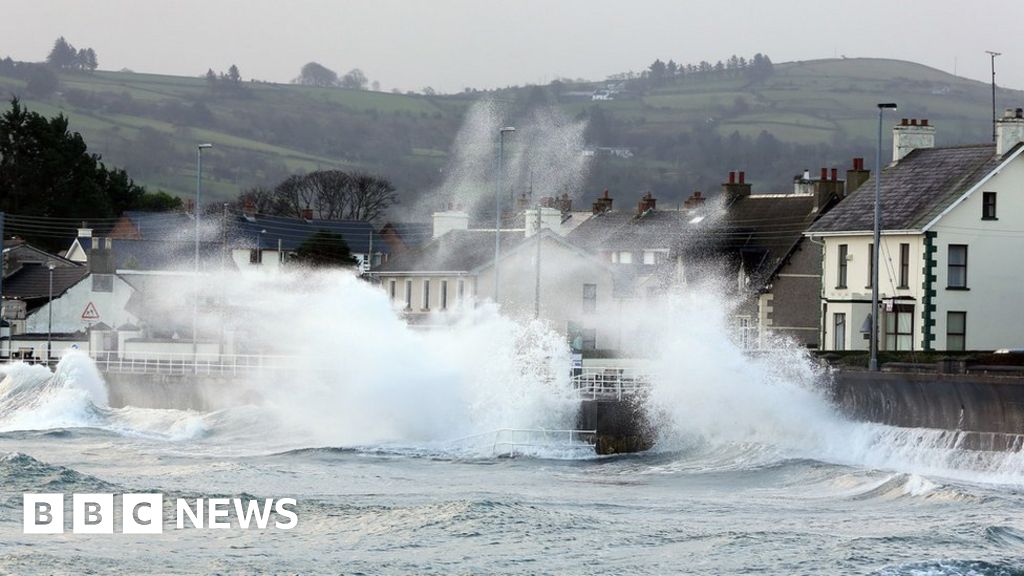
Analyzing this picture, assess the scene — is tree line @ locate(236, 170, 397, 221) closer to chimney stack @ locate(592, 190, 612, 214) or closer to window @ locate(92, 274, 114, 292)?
chimney stack @ locate(592, 190, 612, 214)

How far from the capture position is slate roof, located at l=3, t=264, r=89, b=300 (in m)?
84.1

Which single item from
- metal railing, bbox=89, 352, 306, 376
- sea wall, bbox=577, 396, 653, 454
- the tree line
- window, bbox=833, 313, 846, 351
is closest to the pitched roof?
the tree line

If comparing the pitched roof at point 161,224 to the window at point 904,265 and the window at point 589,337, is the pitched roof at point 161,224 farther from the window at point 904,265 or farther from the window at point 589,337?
the window at point 904,265

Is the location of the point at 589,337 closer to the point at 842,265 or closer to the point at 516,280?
the point at 516,280

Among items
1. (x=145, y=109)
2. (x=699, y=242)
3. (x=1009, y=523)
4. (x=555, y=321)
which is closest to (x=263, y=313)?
(x=555, y=321)

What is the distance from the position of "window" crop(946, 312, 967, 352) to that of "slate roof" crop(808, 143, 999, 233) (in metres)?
2.75

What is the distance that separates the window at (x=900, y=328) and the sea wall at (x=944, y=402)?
10.3 m

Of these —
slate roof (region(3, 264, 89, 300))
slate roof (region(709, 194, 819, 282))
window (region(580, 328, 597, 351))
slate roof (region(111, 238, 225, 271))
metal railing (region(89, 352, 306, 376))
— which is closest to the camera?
metal railing (region(89, 352, 306, 376))

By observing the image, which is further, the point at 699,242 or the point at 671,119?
the point at 671,119

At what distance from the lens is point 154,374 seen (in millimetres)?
62344

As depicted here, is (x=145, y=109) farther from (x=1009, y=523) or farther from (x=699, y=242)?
(x=1009, y=523)

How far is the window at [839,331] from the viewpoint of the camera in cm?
5728

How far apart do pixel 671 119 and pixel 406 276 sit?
89.6 m

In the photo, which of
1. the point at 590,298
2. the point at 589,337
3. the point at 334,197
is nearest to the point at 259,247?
the point at 590,298
